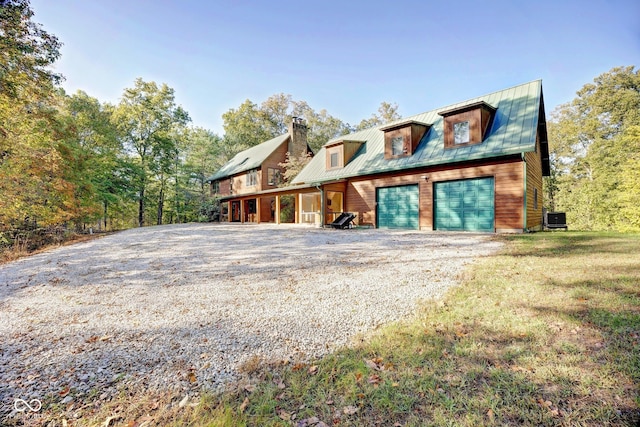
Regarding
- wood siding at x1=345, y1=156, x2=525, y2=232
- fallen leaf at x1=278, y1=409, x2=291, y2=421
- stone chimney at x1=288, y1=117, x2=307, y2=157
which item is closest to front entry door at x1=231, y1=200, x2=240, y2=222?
stone chimney at x1=288, y1=117, x2=307, y2=157

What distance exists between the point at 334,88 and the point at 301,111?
1424cm

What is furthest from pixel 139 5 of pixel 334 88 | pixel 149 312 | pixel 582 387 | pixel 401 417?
pixel 334 88

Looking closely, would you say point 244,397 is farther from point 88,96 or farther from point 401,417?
point 88,96

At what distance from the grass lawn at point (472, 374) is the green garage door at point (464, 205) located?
7596 mm

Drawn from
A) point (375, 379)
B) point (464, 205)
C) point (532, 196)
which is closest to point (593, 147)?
point (532, 196)

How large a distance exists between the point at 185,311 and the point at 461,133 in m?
11.9

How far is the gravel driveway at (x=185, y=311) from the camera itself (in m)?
2.37

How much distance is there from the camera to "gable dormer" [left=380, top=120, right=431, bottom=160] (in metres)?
13.1

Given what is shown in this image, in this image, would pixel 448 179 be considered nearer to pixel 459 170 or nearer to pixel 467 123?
pixel 459 170

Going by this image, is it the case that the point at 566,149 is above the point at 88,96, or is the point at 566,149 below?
below

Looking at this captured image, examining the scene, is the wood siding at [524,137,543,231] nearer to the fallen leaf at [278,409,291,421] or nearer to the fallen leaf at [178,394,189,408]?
the fallen leaf at [278,409,291,421]

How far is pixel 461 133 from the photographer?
38.2 feet

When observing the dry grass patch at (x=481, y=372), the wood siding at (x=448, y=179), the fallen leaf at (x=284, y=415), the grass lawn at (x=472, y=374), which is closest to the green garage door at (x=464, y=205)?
the wood siding at (x=448, y=179)

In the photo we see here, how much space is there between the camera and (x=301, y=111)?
113 ft
